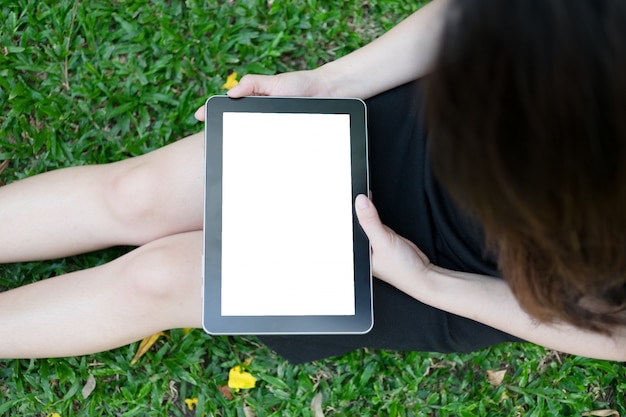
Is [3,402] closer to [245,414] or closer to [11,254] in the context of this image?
[11,254]

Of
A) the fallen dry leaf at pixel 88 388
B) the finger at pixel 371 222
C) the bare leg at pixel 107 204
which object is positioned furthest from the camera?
the fallen dry leaf at pixel 88 388

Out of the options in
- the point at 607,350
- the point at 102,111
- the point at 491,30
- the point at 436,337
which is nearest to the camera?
the point at 491,30

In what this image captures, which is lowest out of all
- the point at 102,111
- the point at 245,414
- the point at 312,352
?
the point at 245,414

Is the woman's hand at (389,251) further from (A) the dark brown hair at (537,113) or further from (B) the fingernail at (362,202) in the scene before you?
(A) the dark brown hair at (537,113)

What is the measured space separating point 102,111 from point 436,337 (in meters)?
1.25

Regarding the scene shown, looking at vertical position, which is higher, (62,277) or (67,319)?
(62,277)

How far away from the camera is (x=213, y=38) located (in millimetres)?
2086

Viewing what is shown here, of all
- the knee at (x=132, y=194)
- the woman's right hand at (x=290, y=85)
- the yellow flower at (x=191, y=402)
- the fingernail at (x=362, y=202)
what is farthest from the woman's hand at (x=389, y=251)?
the yellow flower at (x=191, y=402)

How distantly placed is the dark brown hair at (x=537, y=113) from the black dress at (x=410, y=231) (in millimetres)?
490

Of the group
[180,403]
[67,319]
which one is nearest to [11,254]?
[67,319]

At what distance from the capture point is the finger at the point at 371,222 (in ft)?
4.45

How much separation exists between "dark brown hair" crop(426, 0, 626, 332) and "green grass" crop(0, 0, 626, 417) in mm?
1099

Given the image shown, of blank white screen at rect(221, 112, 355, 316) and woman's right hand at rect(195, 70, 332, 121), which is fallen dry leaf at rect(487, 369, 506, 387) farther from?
woman's right hand at rect(195, 70, 332, 121)

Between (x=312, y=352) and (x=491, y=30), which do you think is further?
(x=312, y=352)
